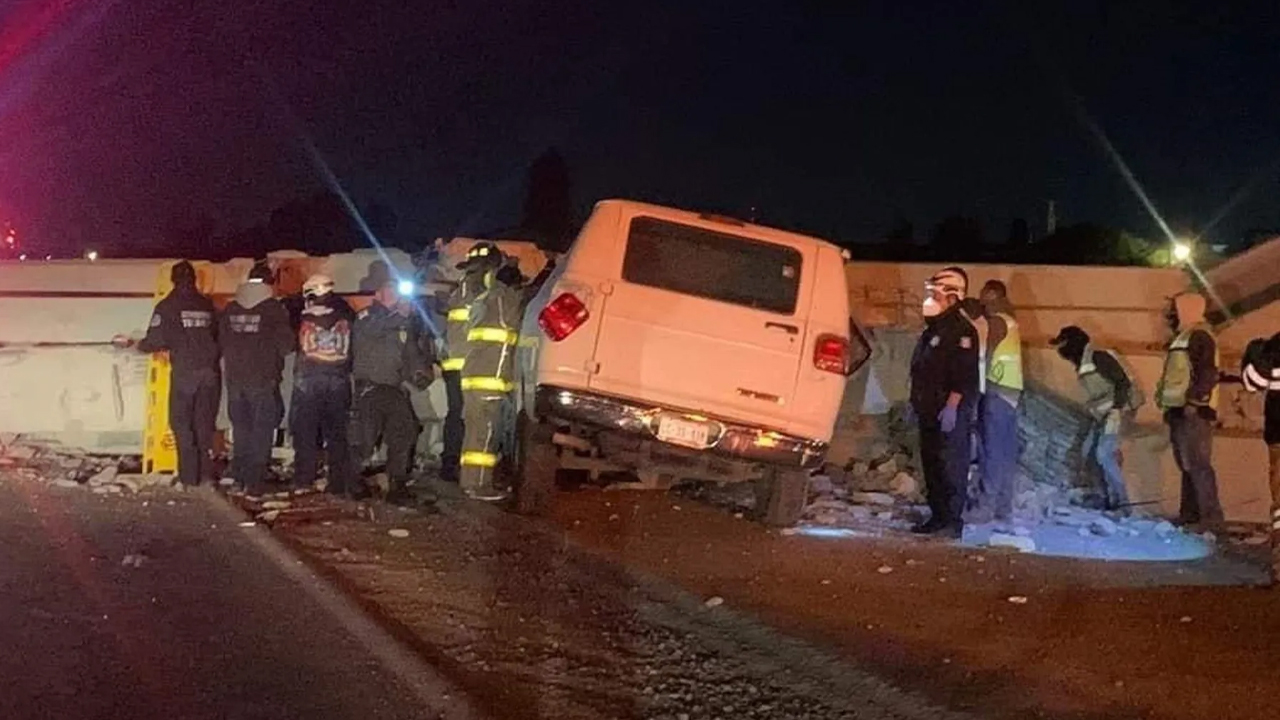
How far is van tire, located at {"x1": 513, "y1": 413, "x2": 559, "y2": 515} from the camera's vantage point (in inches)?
434

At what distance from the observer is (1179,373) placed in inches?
499

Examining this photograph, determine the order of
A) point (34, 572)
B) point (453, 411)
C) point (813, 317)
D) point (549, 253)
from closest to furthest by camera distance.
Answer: point (34, 572), point (813, 317), point (453, 411), point (549, 253)

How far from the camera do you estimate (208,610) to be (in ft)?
25.7

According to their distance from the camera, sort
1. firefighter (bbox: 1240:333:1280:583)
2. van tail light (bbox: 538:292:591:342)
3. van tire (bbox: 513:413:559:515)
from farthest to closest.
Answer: van tire (bbox: 513:413:559:515)
van tail light (bbox: 538:292:591:342)
firefighter (bbox: 1240:333:1280:583)

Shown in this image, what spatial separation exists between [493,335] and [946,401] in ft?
10.4

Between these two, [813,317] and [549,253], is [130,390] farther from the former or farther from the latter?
[813,317]

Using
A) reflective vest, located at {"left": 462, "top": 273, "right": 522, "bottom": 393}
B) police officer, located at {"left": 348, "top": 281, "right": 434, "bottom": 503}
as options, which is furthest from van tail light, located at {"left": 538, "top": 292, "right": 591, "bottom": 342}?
police officer, located at {"left": 348, "top": 281, "right": 434, "bottom": 503}

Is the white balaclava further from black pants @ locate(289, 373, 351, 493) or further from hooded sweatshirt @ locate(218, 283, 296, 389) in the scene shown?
hooded sweatshirt @ locate(218, 283, 296, 389)

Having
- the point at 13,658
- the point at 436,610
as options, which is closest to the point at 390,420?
the point at 436,610

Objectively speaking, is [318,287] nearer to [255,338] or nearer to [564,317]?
[255,338]

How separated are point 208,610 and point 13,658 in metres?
1.18

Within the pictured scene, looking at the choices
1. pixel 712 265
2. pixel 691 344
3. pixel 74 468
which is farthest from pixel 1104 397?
pixel 74 468

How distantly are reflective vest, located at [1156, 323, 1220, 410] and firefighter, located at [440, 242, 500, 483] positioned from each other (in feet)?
17.0

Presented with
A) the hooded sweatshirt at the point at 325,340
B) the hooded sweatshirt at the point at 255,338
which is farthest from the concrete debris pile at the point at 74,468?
the hooded sweatshirt at the point at 325,340
